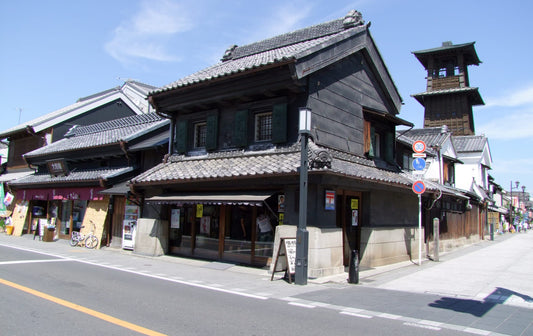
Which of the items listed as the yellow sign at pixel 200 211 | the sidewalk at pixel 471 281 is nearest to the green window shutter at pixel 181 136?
the yellow sign at pixel 200 211

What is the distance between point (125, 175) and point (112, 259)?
5094 millimetres

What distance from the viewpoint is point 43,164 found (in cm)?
2436

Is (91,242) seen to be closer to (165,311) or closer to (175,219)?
(175,219)

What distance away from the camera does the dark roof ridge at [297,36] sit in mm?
15287

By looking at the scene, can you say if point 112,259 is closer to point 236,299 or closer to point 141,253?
point 141,253

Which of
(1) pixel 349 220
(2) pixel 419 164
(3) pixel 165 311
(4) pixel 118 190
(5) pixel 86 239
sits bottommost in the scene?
(3) pixel 165 311

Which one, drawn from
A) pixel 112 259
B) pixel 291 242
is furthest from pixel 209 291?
pixel 112 259

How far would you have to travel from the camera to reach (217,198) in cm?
1258

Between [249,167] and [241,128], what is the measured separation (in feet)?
7.11

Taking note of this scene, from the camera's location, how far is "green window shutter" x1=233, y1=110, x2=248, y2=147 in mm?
13680

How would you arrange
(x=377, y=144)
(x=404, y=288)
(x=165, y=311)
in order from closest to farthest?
1. (x=165, y=311)
2. (x=404, y=288)
3. (x=377, y=144)

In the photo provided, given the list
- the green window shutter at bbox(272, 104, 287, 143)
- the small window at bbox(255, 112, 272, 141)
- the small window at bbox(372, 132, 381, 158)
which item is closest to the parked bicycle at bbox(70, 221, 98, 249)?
the small window at bbox(255, 112, 272, 141)

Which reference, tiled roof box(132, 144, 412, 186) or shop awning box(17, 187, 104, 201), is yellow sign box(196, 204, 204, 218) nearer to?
tiled roof box(132, 144, 412, 186)

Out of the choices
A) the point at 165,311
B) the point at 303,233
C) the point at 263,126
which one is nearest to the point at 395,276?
the point at 303,233
